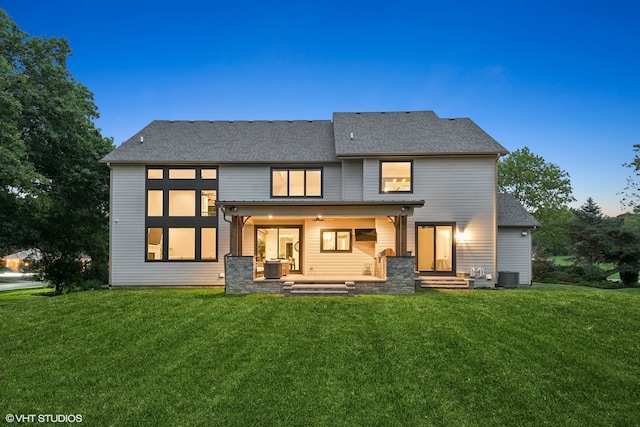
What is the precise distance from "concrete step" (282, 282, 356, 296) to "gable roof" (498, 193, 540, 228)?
25.4 feet

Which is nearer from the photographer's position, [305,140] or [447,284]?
[447,284]

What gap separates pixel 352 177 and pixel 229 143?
5.91m

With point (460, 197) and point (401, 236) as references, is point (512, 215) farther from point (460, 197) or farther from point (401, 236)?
point (401, 236)

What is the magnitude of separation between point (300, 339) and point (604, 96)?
1051 inches

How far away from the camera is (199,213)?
631 inches

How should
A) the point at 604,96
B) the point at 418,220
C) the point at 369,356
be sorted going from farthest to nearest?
the point at 604,96
the point at 418,220
the point at 369,356

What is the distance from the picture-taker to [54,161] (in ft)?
58.0

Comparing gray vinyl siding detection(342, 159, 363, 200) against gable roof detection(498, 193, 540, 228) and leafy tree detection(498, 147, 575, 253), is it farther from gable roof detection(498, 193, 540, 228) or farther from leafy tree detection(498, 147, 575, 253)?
leafy tree detection(498, 147, 575, 253)

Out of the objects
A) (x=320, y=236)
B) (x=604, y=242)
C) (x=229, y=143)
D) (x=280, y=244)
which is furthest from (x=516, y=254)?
(x=229, y=143)

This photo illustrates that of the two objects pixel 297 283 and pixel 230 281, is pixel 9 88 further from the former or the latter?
pixel 297 283

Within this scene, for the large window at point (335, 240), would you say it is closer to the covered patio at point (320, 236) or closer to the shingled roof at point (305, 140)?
the covered patio at point (320, 236)

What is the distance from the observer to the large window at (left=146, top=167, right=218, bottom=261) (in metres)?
15.8

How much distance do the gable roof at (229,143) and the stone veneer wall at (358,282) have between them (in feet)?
16.6

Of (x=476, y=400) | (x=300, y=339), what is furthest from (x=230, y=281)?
(x=476, y=400)
